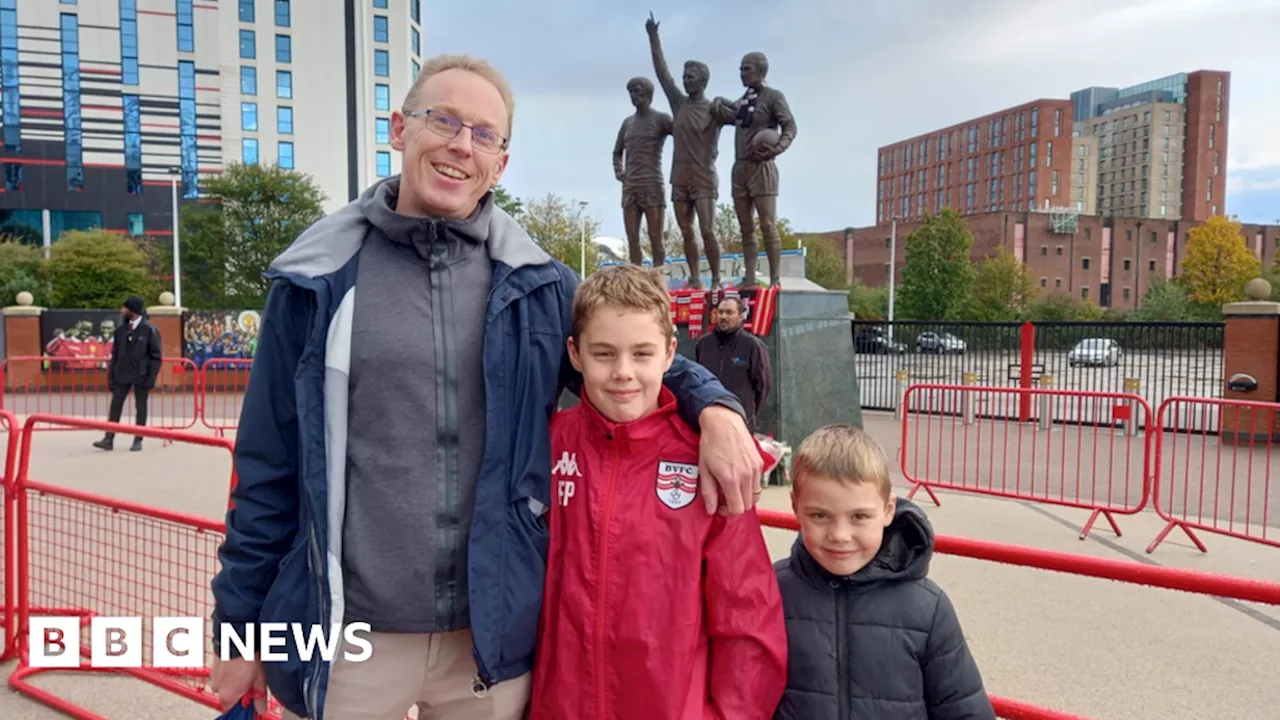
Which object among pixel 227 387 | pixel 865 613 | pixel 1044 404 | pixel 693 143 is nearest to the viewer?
pixel 865 613

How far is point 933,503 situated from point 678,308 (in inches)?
142

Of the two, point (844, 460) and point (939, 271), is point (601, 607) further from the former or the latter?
point (939, 271)

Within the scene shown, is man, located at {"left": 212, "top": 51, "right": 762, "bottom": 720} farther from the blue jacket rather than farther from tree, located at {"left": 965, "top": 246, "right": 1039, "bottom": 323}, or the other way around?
tree, located at {"left": 965, "top": 246, "right": 1039, "bottom": 323}

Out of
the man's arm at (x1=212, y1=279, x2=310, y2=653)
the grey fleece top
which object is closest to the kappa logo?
the grey fleece top

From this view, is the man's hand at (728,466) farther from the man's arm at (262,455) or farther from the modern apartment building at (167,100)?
the modern apartment building at (167,100)

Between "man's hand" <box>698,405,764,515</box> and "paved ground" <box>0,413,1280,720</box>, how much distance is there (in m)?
2.89

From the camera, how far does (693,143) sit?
378 inches

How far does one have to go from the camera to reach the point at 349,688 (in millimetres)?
1697

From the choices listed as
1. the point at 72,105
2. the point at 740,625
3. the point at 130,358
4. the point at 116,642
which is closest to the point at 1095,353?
the point at 130,358

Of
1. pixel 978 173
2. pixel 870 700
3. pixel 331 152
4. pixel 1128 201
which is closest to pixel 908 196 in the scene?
pixel 978 173

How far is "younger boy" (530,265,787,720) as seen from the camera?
1684mm

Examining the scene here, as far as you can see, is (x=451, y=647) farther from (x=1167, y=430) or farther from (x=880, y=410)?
(x=880, y=410)

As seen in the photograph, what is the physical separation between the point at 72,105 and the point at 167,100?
513 centimetres

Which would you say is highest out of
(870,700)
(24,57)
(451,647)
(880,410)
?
(24,57)
